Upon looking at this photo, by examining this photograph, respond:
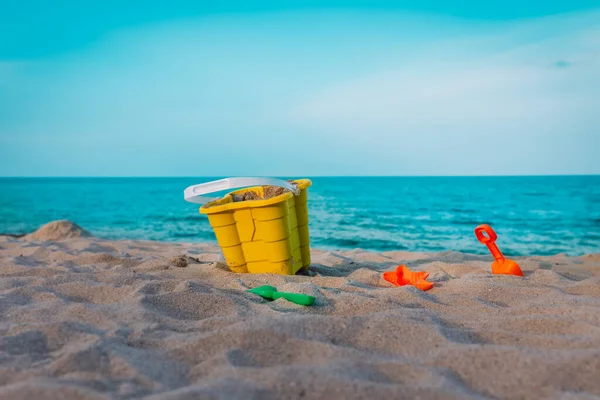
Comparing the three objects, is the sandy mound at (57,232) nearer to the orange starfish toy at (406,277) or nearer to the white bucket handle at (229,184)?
the white bucket handle at (229,184)

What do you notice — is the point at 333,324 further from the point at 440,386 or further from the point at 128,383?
the point at 128,383

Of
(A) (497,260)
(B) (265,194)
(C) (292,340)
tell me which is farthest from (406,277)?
(C) (292,340)

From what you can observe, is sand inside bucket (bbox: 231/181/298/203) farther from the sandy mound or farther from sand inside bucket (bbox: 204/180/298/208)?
the sandy mound

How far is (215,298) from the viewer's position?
288 centimetres

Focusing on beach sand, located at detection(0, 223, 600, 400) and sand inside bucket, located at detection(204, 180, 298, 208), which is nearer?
beach sand, located at detection(0, 223, 600, 400)

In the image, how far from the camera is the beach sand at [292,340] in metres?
1.68

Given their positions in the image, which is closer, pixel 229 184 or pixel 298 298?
pixel 298 298

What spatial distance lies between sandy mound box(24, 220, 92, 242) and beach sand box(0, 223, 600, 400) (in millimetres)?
4911

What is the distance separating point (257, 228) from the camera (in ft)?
12.8

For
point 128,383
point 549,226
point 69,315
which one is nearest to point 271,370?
point 128,383

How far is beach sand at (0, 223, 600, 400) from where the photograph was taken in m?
1.68

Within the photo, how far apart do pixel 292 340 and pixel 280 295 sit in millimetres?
961

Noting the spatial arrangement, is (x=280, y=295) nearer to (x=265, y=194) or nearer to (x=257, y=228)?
(x=257, y=228)

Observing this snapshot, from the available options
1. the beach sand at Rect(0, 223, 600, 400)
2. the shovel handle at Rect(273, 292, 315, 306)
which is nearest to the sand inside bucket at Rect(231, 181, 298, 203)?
the beach sand at Rect(0, 223, 600, 400)
